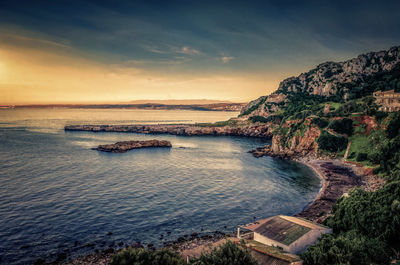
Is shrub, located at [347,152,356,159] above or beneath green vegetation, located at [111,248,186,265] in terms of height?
beneath

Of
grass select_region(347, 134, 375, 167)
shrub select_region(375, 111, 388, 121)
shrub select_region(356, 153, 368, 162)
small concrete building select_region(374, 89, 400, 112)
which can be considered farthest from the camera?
small concrete building select_region(374, 89, 400, 112)

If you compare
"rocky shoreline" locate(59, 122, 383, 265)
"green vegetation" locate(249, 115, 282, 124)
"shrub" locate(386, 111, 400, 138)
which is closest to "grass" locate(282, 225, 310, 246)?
"rocky shoreline" locate(59, 122, 383, 265)

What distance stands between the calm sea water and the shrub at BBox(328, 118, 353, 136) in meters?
20.9

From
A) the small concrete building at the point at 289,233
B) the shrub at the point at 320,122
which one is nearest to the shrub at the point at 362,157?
the shrub at the point at 320,122

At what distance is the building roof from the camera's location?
28064 mm

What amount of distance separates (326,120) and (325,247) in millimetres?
81937

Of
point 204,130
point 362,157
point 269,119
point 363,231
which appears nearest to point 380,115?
point 362,157

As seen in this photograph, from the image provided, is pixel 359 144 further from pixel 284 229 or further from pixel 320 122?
pixel 284 229

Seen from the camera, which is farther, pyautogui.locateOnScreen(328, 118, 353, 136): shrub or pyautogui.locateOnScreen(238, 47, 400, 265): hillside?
pyautogui.locateOnScreen(328, 118, 353, 136): shrub

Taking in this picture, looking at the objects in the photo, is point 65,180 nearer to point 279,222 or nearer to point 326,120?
point 279,222

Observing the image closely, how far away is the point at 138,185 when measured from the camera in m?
60.4

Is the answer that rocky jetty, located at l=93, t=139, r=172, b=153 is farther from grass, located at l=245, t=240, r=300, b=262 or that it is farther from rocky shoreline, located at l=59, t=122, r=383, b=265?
grass, located at l=245, t=240, r=300, b=262

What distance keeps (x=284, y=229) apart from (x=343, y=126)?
72.8 metres

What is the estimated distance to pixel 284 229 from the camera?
29.8m
